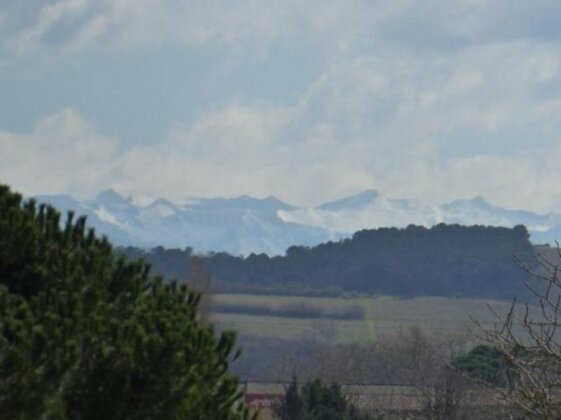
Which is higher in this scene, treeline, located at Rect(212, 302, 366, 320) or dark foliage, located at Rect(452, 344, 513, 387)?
treeline, located at Rect(212, 302, 366, 320)

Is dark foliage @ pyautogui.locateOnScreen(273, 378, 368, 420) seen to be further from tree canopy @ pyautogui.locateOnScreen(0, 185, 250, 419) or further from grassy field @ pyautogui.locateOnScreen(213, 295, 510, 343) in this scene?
grassy field @ pyautogui.locateOnScreen(213, 295, 510, 343)

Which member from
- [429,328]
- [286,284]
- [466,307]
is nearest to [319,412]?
[429,328]

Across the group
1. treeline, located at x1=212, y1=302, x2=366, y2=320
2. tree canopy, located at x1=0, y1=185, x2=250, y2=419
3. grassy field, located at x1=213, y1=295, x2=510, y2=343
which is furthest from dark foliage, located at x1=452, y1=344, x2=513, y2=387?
treeline, located at x1=212, y1=302, x2=366, y2=320

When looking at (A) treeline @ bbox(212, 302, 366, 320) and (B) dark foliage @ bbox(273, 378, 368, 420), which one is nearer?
(B) dark foliage @ bbox(273, 378, 368, 420)

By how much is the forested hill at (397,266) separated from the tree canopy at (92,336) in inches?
5297

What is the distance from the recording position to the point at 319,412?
112 feet

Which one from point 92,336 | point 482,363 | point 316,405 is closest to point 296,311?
point 482,363

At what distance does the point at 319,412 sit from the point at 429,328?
8342 centimetres

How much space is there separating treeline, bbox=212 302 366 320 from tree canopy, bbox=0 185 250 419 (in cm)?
11652

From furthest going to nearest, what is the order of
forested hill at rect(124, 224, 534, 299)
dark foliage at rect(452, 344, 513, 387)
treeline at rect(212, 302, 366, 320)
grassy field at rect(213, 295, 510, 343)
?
forested hill at rect(124, 224, 534, 299)
treeline at rect(212, 302, 366, 320)
grassy field at rect(213, 295, 510, 343)
dark foliage at rect(452, 344, 513, 387)

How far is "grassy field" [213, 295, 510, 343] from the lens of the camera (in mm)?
119675

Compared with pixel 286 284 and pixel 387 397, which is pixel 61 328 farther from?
pixel 286 284

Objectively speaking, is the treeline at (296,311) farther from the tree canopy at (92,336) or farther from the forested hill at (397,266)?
the tree canopy at (92,336)

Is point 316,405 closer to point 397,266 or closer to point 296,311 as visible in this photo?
point 296,311
